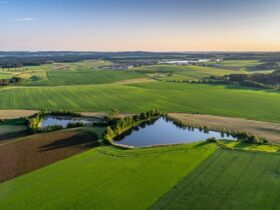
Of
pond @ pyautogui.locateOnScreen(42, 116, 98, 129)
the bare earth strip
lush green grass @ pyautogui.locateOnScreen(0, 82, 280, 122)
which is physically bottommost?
pond @ pyautogui.locateOnScreen(42, 116, 98, 129)

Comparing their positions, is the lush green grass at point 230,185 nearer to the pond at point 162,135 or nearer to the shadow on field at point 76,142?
the pond at point 162,135

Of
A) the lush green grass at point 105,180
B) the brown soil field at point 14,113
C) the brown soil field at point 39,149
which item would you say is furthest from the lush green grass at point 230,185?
the brown soil field at point 14,113

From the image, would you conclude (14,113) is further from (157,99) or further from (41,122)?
(157,99)

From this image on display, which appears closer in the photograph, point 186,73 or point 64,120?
point 64,120

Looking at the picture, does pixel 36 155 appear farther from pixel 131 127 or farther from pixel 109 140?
pixel 131 127

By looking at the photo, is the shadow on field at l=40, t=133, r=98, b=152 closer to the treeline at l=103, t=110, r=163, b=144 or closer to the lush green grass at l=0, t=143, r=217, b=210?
the treeline at l=103, t=110, r=163, b=144

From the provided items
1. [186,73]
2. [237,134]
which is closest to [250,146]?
[237,134]

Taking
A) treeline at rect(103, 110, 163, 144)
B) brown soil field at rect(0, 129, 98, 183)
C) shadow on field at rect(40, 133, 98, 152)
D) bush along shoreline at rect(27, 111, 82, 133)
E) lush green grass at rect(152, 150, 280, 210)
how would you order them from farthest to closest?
bush along shoreline at rect(27, 111, 82, 133), treeline at rect(103, 110, 163, 144), shadow on field at rect(40, 133, 98, 152), brown soil field at rect(0, 129, 98, 183), lush green grass at rect(152, 150, 280, 210)

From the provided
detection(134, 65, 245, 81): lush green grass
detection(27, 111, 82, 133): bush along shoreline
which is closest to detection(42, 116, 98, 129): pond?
detection(27, 111, 82, 133): bush along shoreline
